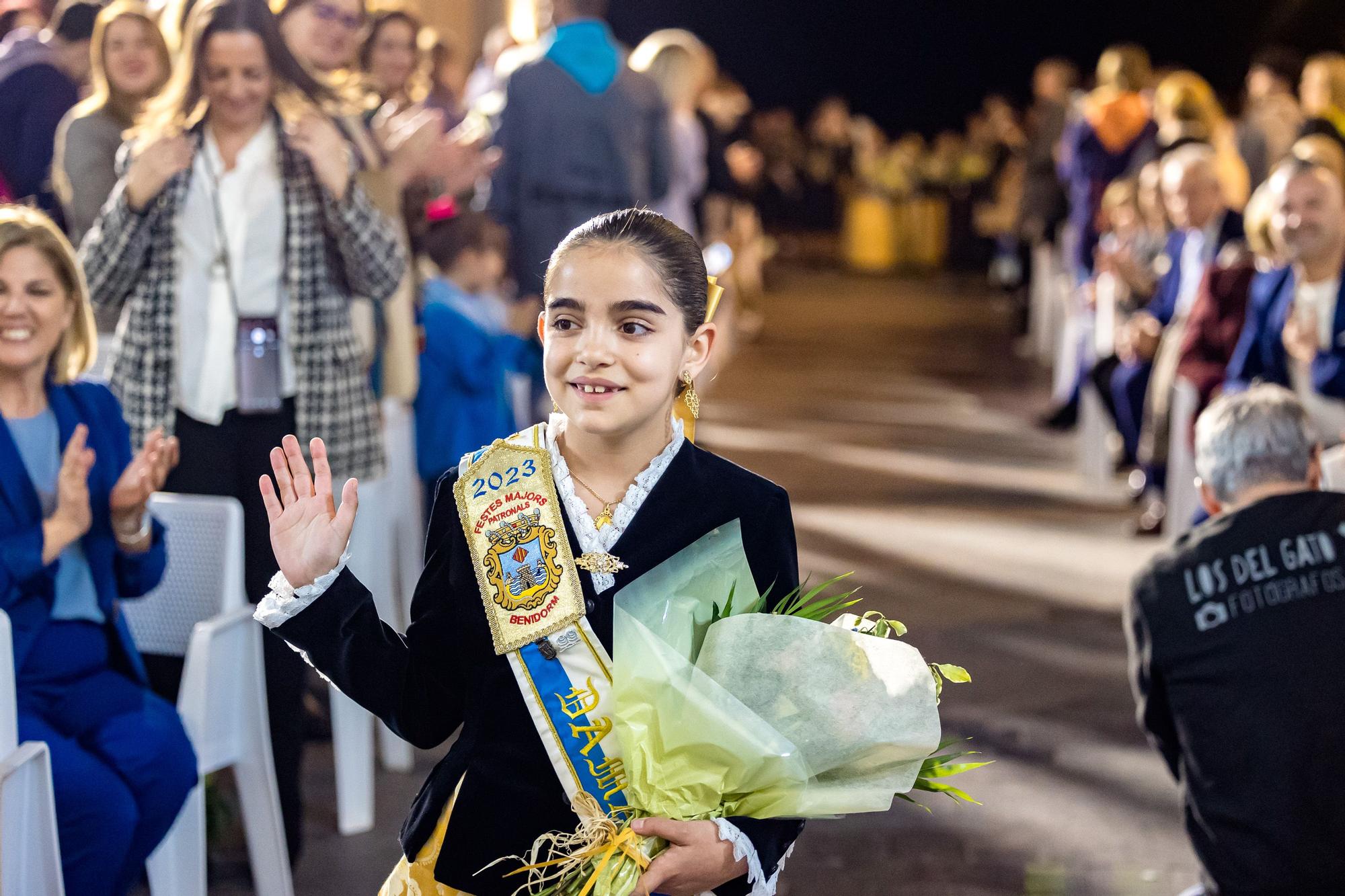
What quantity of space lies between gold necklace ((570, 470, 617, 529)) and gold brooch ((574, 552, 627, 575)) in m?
0.04

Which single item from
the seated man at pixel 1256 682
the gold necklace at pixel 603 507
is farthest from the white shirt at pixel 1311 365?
the gold necklace at pixel 603 507

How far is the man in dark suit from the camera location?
18.8ft

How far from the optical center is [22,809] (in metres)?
2.26

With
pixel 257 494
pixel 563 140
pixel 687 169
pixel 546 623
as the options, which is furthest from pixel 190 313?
pixel 687 169

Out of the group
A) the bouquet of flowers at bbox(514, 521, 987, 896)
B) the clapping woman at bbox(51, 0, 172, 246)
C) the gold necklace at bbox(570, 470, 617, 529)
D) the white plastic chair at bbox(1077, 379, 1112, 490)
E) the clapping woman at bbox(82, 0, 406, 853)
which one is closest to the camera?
the bouquet of flowers at bbox(514, 521, 987, 896)

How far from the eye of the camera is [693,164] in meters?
8.94

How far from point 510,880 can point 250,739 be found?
4.43 ft

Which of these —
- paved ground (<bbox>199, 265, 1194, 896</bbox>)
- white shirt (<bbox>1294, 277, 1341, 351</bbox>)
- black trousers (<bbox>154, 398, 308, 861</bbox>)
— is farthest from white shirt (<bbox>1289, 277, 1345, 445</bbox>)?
black trousers (<bbox>154, 398, 308, 861</bbox>)

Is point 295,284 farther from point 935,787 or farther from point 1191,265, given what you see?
point 1191,265

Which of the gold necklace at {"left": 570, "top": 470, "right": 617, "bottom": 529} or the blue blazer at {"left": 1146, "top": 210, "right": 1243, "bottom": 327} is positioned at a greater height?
the gold necklace at {"left": 570, "top": 470, "right": 617, "bottom": 529}

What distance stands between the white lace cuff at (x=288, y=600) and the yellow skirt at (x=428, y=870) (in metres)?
0.26

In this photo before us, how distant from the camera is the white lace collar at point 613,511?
176 cm

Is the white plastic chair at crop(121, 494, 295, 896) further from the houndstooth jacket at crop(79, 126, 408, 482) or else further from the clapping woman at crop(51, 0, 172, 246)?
the clapping woman at crop(51, 0, 172, 246)

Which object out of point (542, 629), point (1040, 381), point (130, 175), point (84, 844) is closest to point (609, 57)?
point (130, 175)
